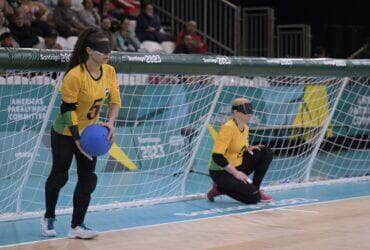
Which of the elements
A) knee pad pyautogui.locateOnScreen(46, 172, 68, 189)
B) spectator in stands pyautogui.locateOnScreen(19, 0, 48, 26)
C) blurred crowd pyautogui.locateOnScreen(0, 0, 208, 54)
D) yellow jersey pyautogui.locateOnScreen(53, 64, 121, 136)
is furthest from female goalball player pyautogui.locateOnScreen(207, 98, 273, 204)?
spectator in stands pyautogui.locateOnScreen(19, 0, 48, 26)

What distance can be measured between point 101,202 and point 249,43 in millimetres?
9463

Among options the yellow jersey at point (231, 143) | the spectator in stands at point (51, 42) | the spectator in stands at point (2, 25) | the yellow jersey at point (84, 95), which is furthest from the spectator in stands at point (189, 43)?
the yellow jersey at point (84, 95)

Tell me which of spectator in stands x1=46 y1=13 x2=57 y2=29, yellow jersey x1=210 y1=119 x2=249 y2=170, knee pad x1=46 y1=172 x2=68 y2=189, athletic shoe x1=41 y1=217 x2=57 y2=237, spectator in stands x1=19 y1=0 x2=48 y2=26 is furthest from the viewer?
spectator in stands x1=46 y1=13 x2=57 y2=29

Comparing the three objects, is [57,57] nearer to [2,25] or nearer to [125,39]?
[2,25]

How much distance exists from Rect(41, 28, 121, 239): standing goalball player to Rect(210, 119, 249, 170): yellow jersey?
66.7 inches

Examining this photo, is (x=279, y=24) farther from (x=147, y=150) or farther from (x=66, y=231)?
(x=66, y=231)

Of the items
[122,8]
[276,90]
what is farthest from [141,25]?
[276,90]

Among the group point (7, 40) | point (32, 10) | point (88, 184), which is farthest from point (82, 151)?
point (32, 10)

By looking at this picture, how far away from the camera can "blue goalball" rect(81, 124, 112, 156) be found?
5176 millimetres

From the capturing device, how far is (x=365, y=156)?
11062mm

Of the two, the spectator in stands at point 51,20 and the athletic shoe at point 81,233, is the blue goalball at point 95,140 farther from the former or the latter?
the spectator in stands at point 51,20

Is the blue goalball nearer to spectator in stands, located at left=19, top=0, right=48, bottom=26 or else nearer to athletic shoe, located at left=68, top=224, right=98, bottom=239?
athletic shoe, located at left=68, top=224, right=98, bottom=239

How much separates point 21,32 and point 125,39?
2.46m

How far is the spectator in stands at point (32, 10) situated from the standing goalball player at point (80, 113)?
5889 mm
